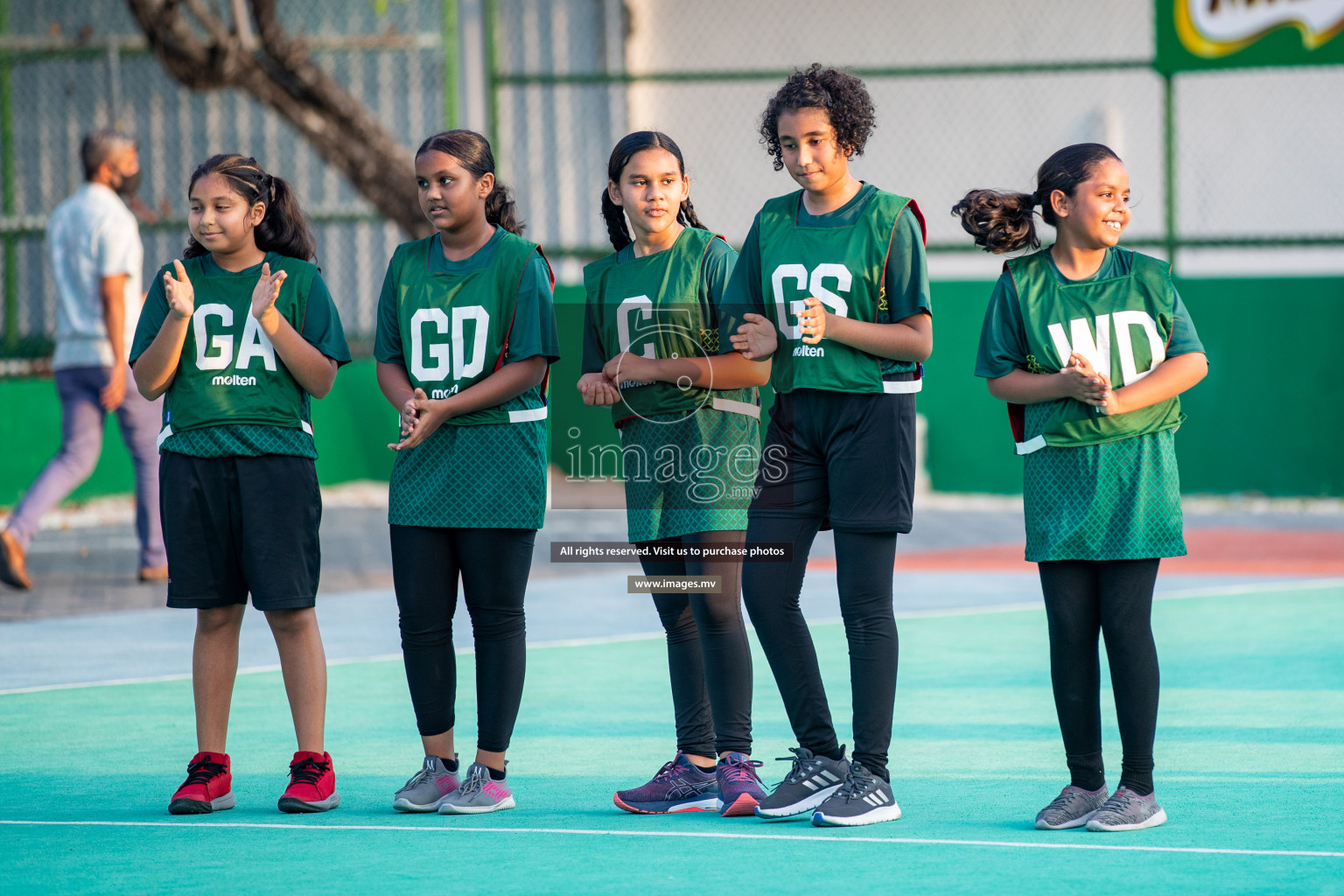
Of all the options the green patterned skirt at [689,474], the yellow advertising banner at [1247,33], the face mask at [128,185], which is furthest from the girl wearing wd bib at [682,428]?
the yellow advertising banner at [1247,33]

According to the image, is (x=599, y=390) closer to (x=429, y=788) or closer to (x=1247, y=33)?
(x=429, y=788)

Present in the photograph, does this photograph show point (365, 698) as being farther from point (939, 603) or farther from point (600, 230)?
point (600, 230)

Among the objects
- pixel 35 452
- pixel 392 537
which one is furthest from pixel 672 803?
pixel 35 452

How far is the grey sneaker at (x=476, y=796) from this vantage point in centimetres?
481

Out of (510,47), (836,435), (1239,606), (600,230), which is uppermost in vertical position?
(510,47)

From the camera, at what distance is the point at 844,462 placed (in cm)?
465

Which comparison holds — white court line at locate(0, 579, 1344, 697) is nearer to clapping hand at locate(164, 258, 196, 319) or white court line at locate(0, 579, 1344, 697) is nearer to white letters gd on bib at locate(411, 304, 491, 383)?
clapping hand at locate(164, 258, 196, 319)

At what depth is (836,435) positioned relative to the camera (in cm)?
468

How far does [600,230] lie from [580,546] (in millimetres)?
9719

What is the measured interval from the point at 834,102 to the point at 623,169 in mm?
597

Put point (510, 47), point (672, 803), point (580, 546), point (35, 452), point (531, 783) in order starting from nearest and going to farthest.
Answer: point (672, 803)
point (531, 783)
point (580, 546)
point (35, 452)
point (510, 47)

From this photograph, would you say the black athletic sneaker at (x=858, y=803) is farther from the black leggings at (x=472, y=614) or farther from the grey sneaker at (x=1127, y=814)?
the black leggings at (x=472, y=614)

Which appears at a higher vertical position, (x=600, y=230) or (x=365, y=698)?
(x=600, y=230)

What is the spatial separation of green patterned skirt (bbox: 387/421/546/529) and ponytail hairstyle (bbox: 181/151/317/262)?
0.70 metres
